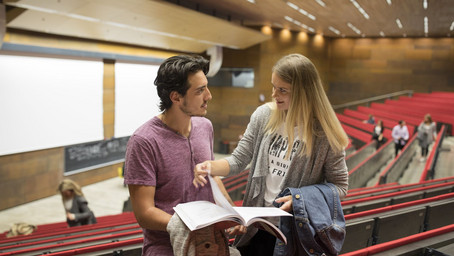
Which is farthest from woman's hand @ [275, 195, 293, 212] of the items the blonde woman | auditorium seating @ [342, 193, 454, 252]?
auditorium seating @ [342, 193, 454, 252]

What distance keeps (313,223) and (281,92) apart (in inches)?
19.8

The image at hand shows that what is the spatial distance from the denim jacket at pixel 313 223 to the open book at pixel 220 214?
79 millimetres

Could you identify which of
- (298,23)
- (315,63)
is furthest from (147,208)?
(315,63)

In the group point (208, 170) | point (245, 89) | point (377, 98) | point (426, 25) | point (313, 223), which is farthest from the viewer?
point (377, 98)

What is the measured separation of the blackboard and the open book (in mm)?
8963

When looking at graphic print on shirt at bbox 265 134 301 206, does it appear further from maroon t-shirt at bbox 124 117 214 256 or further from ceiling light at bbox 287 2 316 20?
ceiling light at bbox 287 2 316 20

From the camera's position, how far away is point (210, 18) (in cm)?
984

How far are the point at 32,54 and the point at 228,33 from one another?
5.57m

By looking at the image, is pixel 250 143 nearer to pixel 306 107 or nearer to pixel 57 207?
pixel 306 107

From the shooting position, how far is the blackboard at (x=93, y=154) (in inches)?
374

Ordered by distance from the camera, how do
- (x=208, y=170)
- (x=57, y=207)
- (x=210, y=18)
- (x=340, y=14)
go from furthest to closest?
1. (x=340, y=14)
2. (x=210, y=18)
3. (x=57, y=207)
4. (x=208, y=170)

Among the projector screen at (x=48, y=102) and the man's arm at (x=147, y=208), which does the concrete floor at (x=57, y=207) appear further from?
the man's arm at (x=147, y=208)

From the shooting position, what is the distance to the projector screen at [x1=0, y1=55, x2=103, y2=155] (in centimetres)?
793

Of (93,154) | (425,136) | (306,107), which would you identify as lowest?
(93,154)
